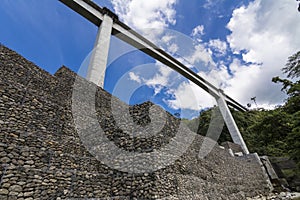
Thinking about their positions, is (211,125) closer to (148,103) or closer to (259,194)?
(259,194)

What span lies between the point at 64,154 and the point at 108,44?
7.57m

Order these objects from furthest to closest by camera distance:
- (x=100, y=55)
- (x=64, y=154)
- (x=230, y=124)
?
1. (x=230, y=124)
2. (x=100, y=55)
3. (x=64, y=154)

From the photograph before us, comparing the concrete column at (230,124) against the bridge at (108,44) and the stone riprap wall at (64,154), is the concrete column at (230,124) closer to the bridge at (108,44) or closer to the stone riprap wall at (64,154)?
the bridge at (108,44)

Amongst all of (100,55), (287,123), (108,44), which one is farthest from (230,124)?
(100,55)

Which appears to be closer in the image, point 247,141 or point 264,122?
point 264,122

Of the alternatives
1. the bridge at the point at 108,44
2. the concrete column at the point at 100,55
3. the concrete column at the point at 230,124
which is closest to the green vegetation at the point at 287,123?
the concrete column at the point at 230,124

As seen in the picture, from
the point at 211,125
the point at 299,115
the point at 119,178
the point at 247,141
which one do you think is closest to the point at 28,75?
the point at 119,178

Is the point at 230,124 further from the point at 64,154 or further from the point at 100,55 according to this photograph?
the point at 64,154

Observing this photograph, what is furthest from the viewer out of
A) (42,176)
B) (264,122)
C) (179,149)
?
(264,122)

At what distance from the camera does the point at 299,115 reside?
5176 millimetres

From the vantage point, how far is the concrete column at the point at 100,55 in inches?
311

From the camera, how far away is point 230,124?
54.7 feet

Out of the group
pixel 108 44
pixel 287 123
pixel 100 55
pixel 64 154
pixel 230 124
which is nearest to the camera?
pixel 64 154

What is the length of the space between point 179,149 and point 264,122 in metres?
7.05
